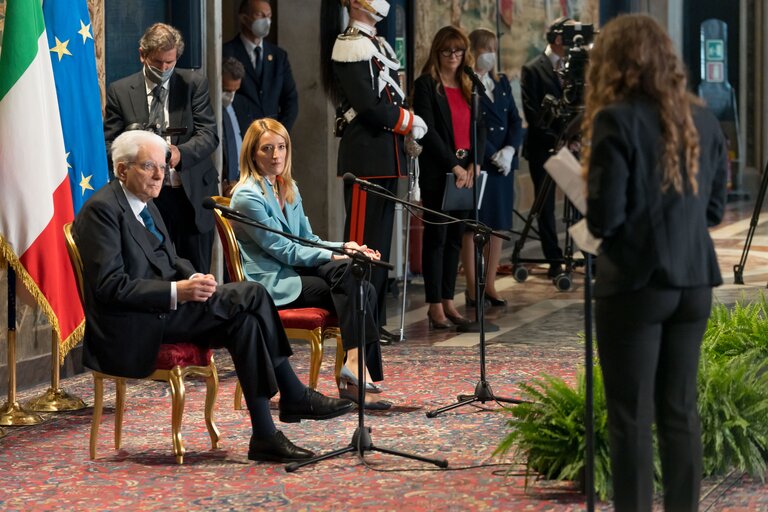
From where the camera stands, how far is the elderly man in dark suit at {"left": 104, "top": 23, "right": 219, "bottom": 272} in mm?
6551

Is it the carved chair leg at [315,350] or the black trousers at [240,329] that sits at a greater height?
the black trousers at [240,329]

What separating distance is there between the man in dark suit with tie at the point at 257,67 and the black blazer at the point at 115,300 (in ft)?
10.1

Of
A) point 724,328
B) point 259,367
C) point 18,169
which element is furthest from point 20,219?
point 724,328

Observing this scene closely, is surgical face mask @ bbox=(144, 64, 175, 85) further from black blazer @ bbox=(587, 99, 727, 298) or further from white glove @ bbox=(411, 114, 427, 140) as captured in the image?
black blazer @ bbox=(587, 99, 727, 298)

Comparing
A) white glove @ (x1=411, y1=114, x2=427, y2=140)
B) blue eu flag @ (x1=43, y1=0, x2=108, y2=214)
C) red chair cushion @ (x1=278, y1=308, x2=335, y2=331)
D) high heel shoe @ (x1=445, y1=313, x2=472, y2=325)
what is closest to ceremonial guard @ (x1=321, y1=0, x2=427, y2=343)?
white glove @ (x1=411, y1=114, x2=427, y2=140)

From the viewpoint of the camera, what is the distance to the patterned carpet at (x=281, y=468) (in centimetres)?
449

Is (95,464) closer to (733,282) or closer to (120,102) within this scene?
(120,102)

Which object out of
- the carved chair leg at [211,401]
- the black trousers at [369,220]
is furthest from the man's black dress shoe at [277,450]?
the black trousers at [369,220]

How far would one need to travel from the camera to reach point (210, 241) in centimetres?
696

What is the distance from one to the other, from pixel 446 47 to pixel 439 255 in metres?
1.17

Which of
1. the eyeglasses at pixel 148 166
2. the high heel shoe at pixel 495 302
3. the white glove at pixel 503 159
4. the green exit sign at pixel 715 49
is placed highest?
the green exit sign at pixel 715 49

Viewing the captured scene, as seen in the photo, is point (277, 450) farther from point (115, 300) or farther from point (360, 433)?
point (115, 300)

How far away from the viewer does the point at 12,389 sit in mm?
5832

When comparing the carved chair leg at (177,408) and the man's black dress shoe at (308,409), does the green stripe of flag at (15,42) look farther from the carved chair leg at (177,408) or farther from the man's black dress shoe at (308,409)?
the man's black dress shoe at (308,409)
